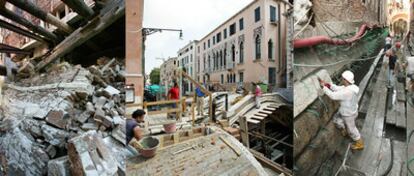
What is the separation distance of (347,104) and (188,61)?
73 centimetres

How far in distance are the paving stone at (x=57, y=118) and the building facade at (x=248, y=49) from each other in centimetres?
64

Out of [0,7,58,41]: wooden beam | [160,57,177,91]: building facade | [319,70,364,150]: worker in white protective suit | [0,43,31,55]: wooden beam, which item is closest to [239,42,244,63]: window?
[160,57,177,91]: building facade

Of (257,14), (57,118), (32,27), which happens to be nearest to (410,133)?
A: (257,14)

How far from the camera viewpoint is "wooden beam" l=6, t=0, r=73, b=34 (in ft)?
3.10

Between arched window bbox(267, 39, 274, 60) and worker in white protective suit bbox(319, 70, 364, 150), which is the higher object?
arched window bbox(267, 39, 274, 60)

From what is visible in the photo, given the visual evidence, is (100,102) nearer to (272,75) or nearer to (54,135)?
(54,135)

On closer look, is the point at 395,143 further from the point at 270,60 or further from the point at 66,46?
the point at 66,46

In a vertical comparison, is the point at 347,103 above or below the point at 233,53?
below

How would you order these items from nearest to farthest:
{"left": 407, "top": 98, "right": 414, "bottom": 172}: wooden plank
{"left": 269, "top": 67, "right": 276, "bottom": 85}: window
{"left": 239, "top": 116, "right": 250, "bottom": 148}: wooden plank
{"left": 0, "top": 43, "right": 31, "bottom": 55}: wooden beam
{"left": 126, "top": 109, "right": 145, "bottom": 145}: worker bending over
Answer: {"left": 407, "top": 98, "right": 414, "bottom": 172}: wooden plank < {"left": 126, "top": 109, "right": 145, "bottom": 145}: worker bending over < {"left": 269, "top": 67, "right": 276, "bottom": 85}: window < {"left": 0, "top": 43, "right": 31, "bottom": 55}: wooden beam < {"left": 239, "top": 116, "right": 250, "bottom": 148}: wooden plank

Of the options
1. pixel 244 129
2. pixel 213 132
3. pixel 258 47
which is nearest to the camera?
pixel 258 47

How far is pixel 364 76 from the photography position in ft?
2.15

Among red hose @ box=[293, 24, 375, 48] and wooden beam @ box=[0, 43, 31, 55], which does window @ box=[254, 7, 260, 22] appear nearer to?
red hose @ box=[293, 24, 375, 48]

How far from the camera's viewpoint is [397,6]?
0.66 metres

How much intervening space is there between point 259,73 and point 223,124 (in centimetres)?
53
